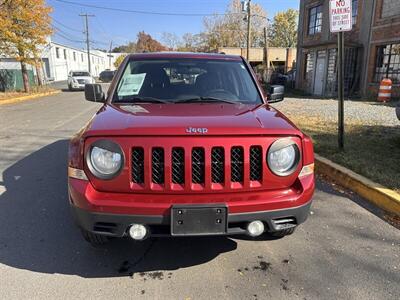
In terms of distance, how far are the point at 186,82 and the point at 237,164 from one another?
1.62 meters

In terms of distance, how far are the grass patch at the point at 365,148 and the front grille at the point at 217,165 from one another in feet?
9.74

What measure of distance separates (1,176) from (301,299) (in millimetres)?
4724

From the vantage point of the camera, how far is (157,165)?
A: 2678 mm

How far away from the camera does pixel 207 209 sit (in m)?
2.61

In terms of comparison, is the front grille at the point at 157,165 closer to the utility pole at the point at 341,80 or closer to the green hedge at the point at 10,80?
the utility pole at the point at 341,80

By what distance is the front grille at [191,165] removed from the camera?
265 centimetres

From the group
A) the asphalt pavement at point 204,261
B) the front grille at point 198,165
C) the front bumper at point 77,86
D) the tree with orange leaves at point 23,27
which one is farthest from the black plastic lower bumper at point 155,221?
the front bumper at point 77,86

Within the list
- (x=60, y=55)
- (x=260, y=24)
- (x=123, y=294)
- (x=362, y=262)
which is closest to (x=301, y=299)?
(x=362, y=262)

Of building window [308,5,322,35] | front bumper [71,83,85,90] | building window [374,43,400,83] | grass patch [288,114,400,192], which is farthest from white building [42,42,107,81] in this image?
grass patch [288,114,400,192]

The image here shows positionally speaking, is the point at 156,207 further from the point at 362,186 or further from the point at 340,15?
the point at 340,15

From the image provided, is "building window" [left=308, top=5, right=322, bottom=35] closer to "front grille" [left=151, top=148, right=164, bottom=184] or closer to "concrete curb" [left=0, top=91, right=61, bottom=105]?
"concrete curb" [left=0, top=91, right=61, bottom=105]

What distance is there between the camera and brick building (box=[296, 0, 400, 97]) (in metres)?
17.9

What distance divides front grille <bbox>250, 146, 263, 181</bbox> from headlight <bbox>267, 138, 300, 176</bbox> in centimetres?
7

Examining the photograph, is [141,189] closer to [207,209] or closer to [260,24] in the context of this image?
[207,209]
